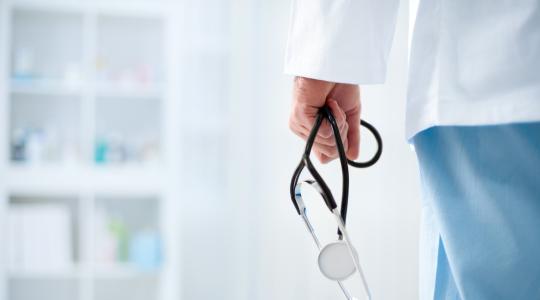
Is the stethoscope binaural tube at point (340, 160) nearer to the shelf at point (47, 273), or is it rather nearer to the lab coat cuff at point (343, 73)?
the lab coat cuff at point (343, 73)

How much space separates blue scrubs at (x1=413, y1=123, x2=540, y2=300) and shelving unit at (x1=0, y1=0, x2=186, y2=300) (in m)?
2.24

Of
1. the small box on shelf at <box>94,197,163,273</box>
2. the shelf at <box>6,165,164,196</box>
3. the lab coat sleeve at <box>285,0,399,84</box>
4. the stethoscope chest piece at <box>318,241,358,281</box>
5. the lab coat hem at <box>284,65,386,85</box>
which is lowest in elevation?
the small box on shelf at <box>94,197,163,273</box>

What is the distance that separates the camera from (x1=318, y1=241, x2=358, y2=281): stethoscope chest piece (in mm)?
572

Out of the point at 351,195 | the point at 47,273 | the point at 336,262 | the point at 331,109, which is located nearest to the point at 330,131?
the point at 331,109

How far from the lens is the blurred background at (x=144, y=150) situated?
6.53 ft

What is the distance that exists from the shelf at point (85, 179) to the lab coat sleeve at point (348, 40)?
245cm

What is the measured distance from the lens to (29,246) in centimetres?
275

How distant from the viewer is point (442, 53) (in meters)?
0.52

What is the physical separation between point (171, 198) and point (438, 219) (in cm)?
247

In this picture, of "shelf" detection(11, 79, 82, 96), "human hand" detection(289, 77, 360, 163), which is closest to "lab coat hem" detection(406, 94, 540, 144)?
"human hand" detection(289, 77, 360, 163)

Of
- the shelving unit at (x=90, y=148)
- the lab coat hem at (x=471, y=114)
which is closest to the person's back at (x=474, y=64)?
the lab coat hem at (x=471, y=114)

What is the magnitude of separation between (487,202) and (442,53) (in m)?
0.15

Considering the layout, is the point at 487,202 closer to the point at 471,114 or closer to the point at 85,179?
the point at 471,114

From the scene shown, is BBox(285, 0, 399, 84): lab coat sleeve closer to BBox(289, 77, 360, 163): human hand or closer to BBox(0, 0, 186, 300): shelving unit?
BBox(289, 77, 360, 163): human hand
